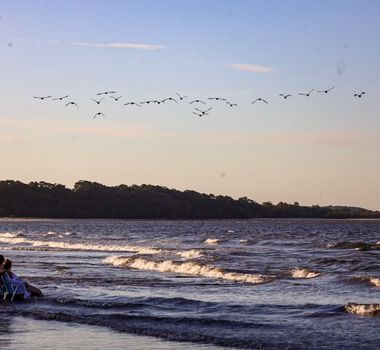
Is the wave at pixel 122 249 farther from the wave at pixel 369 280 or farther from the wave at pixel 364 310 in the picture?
the wave at pixel 364 310

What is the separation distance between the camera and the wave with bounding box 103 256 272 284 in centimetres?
3091

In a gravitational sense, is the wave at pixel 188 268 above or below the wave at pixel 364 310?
above

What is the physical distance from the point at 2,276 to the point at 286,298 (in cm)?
717

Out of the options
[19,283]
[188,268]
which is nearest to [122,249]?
[188,268]

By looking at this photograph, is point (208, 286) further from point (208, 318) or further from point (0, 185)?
point (0, 185)

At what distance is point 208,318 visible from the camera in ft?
68.4

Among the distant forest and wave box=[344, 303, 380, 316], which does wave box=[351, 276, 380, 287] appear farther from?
the distant forest

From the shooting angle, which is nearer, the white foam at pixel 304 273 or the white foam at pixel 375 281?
the white foam at pixel 375 281

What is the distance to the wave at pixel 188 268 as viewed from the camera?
3091 centimetres

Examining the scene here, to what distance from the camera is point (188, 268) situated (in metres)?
36.2

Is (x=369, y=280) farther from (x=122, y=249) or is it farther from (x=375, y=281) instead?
(x=122, y=249)

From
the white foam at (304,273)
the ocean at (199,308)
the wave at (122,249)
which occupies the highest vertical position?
the wave at (122,249)

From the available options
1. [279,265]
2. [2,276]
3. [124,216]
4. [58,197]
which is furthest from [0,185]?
[2,276]


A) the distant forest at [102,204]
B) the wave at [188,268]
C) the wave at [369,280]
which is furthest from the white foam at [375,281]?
the distant forest at [102,204]
